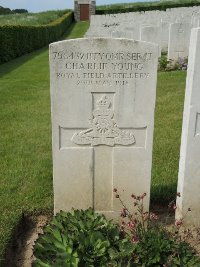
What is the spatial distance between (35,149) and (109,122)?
247 cm

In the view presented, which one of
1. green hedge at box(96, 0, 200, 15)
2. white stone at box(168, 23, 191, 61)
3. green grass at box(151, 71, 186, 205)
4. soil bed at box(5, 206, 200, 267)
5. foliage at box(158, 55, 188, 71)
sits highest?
green hedge at box(96, 0, 200, 15)

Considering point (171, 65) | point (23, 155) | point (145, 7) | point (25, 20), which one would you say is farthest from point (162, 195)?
point (145, 7)

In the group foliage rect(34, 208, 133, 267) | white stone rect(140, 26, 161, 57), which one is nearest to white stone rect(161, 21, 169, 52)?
white stone rect(140, 26, 161, 57)

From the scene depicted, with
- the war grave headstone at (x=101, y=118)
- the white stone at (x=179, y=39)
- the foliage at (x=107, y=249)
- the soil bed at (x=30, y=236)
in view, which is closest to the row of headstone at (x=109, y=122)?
the war grave headstone at (x=101, y=118)

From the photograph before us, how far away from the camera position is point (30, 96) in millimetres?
8820

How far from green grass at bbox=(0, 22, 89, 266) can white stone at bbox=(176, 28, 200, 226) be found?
140 cm

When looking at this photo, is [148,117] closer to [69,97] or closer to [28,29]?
[69,97]

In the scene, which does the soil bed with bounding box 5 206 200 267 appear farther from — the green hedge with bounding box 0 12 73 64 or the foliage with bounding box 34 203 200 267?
the green hedge with bounding box 0 12 73 64

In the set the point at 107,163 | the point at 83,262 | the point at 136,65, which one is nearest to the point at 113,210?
the point at 107,163

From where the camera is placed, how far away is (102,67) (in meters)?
3.04

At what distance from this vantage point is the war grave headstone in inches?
119

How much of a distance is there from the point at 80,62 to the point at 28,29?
19.3m

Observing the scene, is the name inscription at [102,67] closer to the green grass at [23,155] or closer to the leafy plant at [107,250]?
the leafy plant at [107,250]

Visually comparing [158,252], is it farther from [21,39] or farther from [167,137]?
[21,39]
